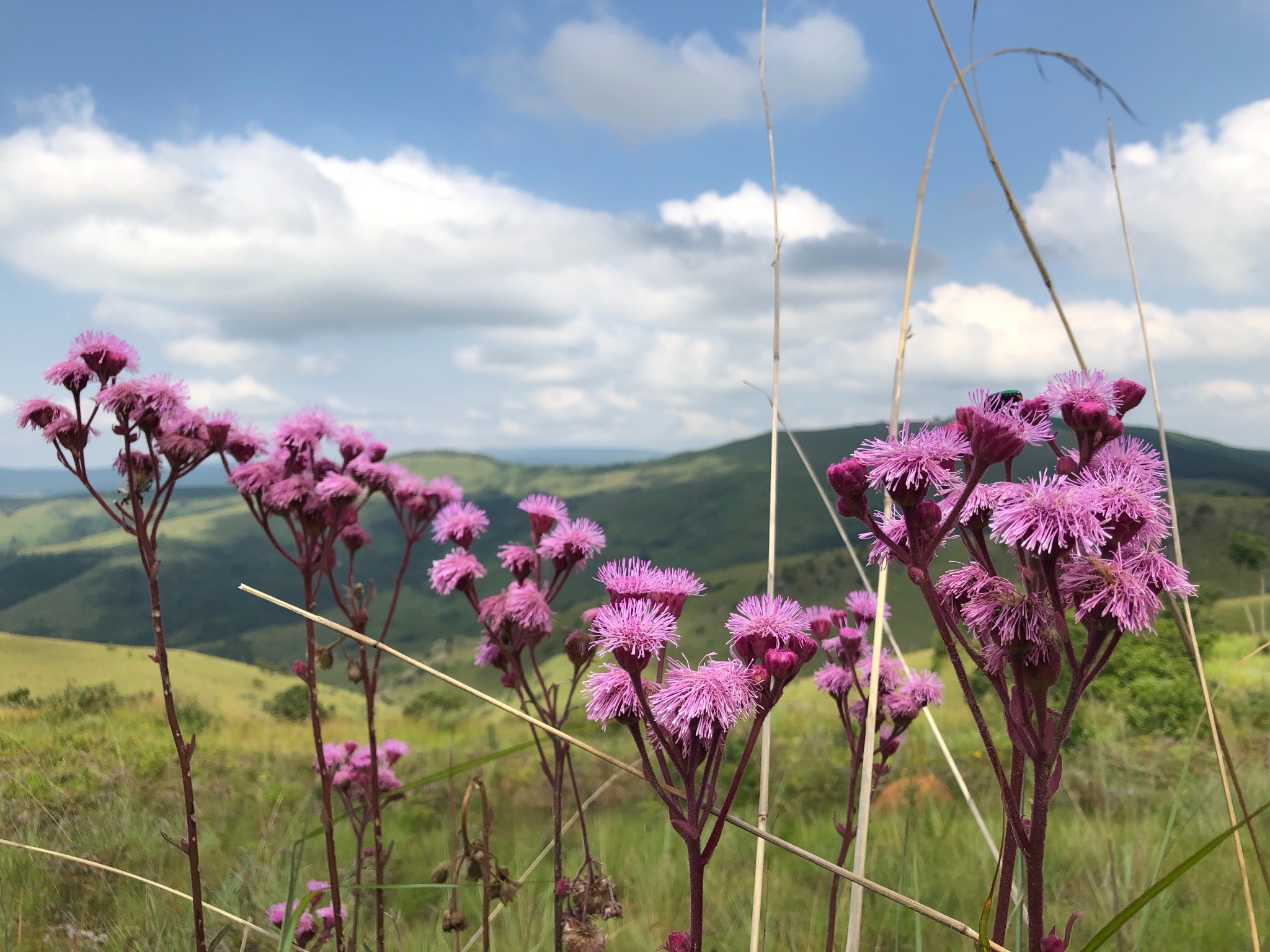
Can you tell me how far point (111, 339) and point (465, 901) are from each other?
482cm

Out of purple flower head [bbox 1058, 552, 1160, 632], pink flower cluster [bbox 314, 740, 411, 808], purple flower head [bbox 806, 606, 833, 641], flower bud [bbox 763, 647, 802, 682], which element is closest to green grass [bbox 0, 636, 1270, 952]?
pink flower cluster [bbox 314, 740, 411, 808]

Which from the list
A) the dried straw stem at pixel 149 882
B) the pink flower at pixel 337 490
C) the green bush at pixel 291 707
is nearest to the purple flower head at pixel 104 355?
the pink flower at pixel 337 490

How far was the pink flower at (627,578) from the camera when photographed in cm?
223

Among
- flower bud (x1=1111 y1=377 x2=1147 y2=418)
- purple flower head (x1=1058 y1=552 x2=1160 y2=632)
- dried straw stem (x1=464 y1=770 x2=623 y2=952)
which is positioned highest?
flower bud (x1=1111 y1=377 x2=1147 y2=418)

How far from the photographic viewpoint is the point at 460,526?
14.3ft

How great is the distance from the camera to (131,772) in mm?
6320

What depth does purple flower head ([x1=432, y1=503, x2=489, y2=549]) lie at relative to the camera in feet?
14.3

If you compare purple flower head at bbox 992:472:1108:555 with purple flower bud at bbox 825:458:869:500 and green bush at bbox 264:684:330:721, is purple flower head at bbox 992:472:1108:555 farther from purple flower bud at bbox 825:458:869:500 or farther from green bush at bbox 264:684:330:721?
green bush at bbox 264:684:330:721

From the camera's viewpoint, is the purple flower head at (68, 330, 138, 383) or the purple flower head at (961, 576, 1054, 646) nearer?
the purple flower head at (961, 576, 1054, 646)

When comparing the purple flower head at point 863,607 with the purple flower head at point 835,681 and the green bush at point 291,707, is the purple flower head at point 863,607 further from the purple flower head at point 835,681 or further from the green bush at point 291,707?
the green bush at point 291,707

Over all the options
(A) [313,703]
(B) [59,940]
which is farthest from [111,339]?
(B) [59,940]

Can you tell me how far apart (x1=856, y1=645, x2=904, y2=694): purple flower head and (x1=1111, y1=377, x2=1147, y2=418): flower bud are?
1.97m

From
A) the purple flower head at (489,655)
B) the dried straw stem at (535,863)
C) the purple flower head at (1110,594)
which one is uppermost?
the purple flower head at (1110,594)

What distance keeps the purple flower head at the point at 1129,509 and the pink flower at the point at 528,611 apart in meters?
2.42
